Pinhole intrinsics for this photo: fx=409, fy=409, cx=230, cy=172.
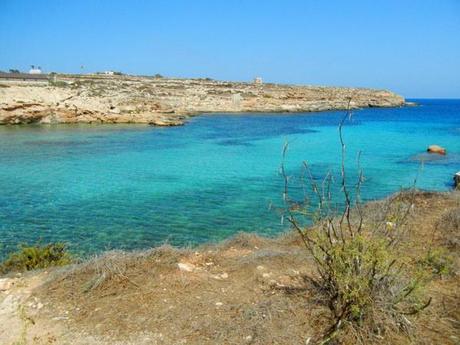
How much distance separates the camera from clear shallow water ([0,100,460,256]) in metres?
10.9

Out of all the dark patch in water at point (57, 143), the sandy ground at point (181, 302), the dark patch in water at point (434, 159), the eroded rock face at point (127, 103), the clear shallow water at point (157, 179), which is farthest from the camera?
the eroded rock face at point (127, 103)

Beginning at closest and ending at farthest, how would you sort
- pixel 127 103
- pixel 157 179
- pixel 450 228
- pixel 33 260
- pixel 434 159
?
pixel 33 260
pixel 450 228
pixel 157 179
pixel 434 159
pixel 127 103

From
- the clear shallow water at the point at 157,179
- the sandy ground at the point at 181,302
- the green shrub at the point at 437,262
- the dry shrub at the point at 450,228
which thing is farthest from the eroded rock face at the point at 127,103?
the sandy ground at the point at 181,302

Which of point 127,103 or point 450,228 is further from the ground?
point 127,103

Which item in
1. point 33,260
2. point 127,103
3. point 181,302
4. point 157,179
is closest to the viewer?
point 181,302

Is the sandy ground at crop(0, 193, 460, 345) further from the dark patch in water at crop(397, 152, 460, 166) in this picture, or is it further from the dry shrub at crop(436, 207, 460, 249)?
the dark patch in water at crop(397, 152, 460, 166)

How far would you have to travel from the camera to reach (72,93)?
138 feet

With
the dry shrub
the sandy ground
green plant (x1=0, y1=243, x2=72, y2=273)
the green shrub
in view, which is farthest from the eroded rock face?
green plant (x1=0, y1=243, x2=72, y2=273)

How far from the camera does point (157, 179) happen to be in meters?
17.5

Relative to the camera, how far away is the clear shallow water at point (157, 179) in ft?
35.7

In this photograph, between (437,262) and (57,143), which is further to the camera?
(57,143)

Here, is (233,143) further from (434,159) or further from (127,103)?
(127,103)

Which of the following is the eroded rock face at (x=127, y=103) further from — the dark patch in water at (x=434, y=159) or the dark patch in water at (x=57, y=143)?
the dark patch in water at (x=57, y=143)

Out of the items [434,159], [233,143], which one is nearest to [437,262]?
[434,159]
